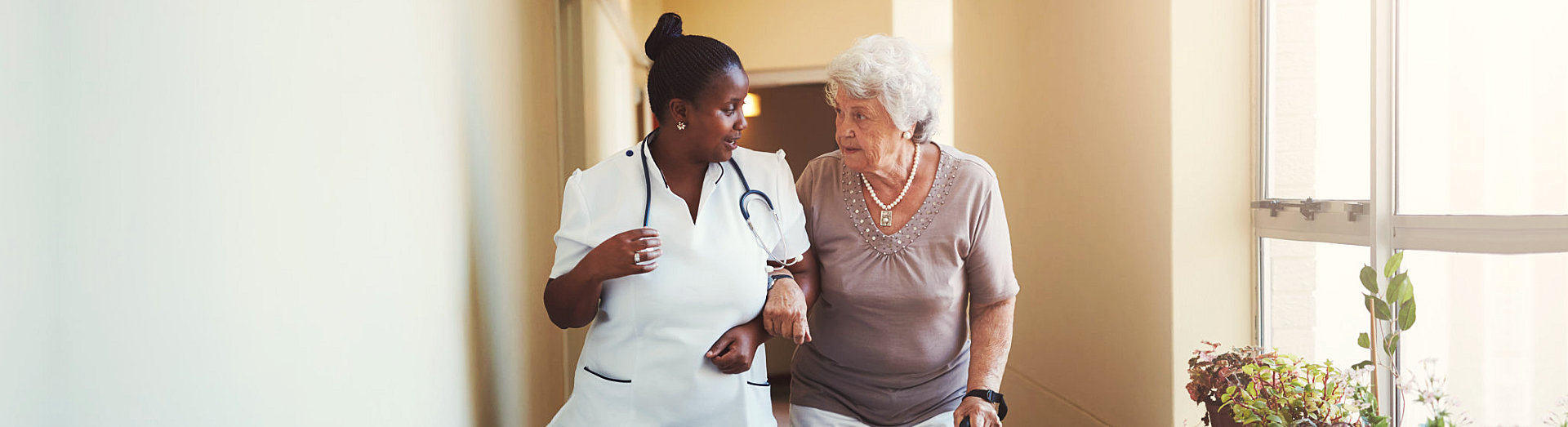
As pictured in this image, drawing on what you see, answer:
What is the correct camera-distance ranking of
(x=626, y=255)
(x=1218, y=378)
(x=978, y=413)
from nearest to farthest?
(x=626, y=255) < (x=978, y=413) < (x=1218, y=378)

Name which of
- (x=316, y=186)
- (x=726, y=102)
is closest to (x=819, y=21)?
(x=726, y=102)

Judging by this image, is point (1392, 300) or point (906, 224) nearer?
point (1392, 300)

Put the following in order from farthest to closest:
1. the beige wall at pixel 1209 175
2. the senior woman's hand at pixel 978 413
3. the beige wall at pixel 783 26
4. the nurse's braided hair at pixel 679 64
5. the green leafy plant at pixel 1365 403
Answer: the beige wall at pixel 783 26, the beige wall at pixel 1209 175, the senior woman's hand at pixel 978 413, the green leafy plant at pixel 1365 403, the nurse's braided hair at pixel 679 64

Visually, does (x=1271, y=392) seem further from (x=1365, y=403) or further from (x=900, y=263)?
(x=900, y=263)

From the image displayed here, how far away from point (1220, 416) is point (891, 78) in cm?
93

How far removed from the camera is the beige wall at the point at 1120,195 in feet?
7.52

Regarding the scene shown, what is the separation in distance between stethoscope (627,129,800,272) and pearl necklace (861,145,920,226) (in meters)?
0.24

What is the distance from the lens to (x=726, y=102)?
152 centimetres

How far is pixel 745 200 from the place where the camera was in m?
1.62

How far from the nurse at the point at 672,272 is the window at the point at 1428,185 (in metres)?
1.25

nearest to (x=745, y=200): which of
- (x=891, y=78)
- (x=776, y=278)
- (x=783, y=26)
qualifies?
(x=776, y=278)

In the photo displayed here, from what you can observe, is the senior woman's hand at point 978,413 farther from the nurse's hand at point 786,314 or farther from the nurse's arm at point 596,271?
the nurse's arm at point 596,271

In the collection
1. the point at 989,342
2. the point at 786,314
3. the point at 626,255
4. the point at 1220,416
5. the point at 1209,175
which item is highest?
the point at 1209,175

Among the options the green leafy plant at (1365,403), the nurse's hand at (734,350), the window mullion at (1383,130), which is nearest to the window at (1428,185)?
the window mullion at (1383,130)
